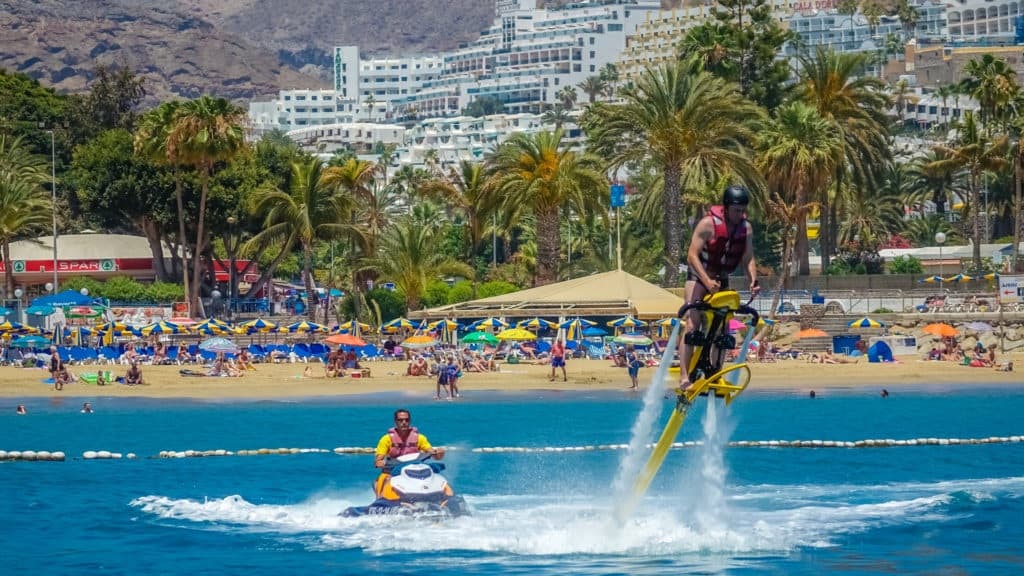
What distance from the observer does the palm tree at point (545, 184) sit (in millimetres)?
67250

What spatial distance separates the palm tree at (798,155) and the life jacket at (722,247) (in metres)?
54.3

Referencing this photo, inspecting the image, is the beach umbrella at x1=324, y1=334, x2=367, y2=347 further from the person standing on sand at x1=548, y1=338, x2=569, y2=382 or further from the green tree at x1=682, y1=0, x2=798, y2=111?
the green tree at x1=682, y1=0, x2=798, y2=111

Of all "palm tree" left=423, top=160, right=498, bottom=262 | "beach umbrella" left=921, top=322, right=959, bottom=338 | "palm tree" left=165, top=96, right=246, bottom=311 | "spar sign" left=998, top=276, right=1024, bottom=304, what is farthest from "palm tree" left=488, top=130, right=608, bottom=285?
"spar sign" left=998, top=276, right=1024, bottom=304

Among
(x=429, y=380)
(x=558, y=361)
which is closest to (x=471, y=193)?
(x=429, y=380)

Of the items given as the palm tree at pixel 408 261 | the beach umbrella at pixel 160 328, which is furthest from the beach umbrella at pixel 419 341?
the palm tree at pixel 408 261

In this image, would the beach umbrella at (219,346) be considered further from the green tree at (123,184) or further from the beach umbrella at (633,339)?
the green tree at (123,184)

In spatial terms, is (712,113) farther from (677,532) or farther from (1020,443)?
(677,532)

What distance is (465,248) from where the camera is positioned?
342 ft

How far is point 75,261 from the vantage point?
272 ft

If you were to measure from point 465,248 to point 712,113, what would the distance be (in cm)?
3853

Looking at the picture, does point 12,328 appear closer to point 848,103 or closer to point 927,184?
point 848,103

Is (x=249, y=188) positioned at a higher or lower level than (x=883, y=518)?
higher

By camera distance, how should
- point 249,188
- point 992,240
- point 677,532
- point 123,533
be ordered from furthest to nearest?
1. point 992,240
2. point 249,188
3. point 123,533
4. point 677,532

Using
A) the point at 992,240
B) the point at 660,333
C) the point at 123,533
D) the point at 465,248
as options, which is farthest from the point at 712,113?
the point at 992,240
